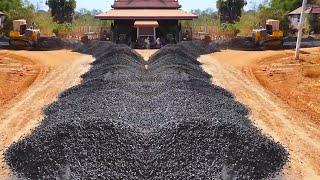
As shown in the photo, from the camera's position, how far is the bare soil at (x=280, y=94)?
36.3ft

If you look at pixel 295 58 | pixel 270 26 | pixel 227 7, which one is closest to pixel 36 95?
pixel 295 58

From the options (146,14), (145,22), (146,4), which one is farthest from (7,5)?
(146,14)

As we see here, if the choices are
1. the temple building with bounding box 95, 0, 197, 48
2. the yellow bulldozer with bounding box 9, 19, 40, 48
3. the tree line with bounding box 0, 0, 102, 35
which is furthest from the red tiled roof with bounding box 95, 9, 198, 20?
the tree line with bounding box 0, 0, 102, 35

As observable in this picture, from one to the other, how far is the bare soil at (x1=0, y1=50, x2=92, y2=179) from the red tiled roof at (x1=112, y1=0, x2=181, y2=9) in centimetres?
730

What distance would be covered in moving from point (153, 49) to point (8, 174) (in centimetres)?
2400

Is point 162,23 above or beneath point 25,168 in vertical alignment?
above

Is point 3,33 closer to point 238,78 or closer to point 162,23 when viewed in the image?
point 162,23

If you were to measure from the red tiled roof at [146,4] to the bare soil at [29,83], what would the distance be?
24.0ft

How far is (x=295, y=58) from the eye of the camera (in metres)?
26.4

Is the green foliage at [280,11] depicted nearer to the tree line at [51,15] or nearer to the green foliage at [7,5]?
the tree line at [51,15]

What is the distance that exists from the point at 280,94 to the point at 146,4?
20304 mm

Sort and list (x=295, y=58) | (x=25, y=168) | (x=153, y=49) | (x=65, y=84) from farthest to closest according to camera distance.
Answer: (x=153, y=49)
(x=295, y=58)
(x=65, y=84)
(x=25, y=168)

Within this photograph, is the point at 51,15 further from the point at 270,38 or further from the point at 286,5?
the point at 270,38

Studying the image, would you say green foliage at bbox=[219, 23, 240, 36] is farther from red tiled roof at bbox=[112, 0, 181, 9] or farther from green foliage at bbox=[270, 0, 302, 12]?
red tiled roof at bbox=[112, 0, 181, 9]
